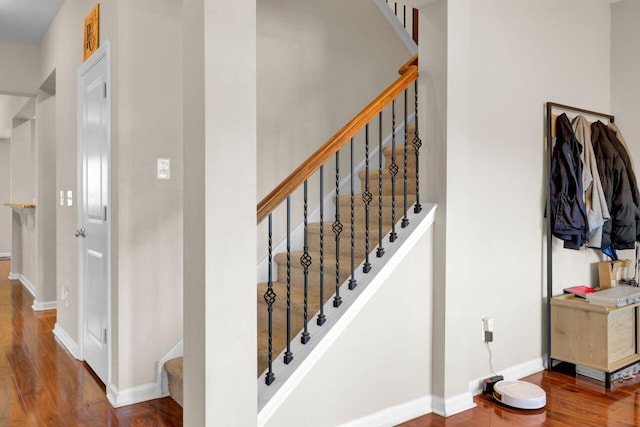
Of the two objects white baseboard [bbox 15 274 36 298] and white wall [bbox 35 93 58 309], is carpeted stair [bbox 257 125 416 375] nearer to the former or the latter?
white wall [bbox 35 93 58 309]

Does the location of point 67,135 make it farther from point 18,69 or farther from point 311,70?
point 311,70

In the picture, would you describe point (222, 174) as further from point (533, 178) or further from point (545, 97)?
point (545, 97)

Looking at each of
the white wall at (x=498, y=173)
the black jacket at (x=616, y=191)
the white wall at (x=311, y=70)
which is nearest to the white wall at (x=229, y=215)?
the white wall at (x=498, y=173)

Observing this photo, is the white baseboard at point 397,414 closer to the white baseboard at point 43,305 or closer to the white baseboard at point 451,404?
the white baseboard at point 451,404

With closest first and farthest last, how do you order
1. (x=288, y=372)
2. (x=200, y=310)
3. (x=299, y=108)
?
(x=200, y=310) < (x=288, y=372) < (x=299, y=108)

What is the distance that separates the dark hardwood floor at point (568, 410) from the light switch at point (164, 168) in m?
1.94

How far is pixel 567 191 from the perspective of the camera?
3389mm

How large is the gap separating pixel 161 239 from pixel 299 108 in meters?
1.48

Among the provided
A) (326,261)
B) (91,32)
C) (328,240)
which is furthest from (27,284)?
(326,261)

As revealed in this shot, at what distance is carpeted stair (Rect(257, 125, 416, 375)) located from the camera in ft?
9.07

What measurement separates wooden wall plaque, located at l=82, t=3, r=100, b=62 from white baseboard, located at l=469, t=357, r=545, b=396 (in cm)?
320

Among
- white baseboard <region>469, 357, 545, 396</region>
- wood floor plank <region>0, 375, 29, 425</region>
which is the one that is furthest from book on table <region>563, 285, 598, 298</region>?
wood floor plank <region>0, 375, 29, 425</region>

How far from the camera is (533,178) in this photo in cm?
341

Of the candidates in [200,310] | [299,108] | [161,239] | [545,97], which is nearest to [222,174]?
[200,310]
